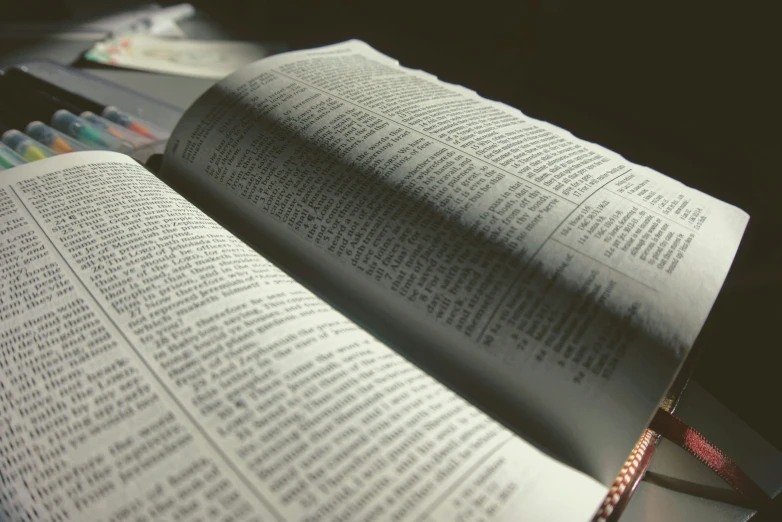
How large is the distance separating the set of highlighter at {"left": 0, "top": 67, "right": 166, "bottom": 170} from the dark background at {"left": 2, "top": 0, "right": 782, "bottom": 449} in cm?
41

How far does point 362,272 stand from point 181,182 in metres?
0.23

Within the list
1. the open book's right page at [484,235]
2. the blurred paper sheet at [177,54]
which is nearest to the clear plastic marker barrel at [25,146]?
the open book's right page at [484,235]

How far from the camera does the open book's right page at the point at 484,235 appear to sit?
302 mm

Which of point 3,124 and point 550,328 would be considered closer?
point 550,328

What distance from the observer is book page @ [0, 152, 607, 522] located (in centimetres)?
24

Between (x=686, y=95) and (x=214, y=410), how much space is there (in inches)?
25.6

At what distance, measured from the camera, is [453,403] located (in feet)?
0.95

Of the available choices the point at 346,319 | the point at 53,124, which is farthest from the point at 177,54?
the point at 346,319

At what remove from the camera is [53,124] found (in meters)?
0.56

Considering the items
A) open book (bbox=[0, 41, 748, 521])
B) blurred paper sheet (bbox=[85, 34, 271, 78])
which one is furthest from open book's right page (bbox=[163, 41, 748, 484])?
blurred paper sheet (bbox=[85, 34, 271, 78])

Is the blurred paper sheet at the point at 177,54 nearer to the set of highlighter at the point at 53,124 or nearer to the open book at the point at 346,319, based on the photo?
the set of highlighter at the point at 53,124

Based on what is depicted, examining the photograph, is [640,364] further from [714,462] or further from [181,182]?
[181,182]

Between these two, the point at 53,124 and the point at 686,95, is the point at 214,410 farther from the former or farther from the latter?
the point at 686,95

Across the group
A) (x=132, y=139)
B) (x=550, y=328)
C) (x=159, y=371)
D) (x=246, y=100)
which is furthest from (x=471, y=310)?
(x=132, y=139)
